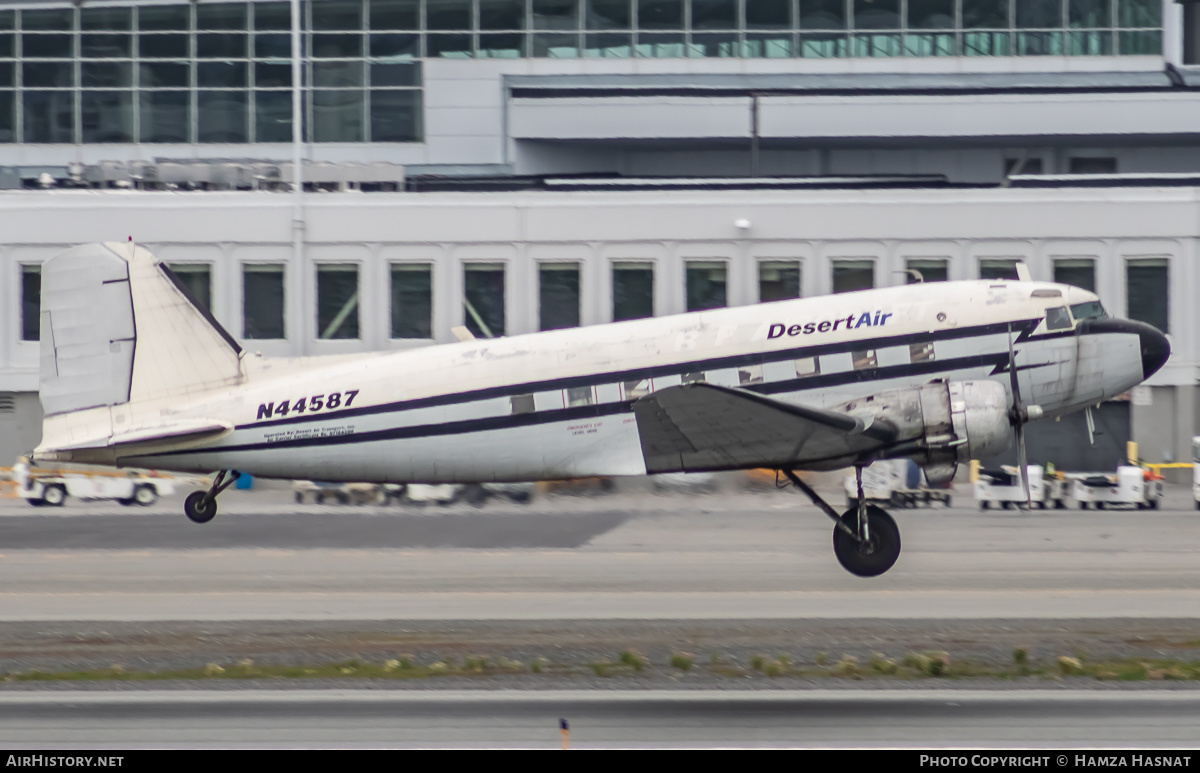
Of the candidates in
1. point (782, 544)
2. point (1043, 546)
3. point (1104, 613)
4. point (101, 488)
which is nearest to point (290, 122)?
point (101, 488)

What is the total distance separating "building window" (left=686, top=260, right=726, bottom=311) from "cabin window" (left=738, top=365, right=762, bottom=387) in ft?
63.2

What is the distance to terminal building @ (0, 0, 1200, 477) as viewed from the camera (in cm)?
3872

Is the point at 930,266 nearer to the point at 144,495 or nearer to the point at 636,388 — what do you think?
the point at 636,388

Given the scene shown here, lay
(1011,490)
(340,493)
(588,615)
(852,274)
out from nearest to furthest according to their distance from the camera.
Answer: (588,615)
(1011,490)
(340,493)
(852,274)

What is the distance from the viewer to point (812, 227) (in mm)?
37719

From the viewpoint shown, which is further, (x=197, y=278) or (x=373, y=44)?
(x=373, y=44)

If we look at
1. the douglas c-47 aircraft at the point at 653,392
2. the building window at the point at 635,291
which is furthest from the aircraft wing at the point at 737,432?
the building window at the point at 635,291

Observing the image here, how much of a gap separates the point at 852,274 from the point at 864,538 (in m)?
19.7

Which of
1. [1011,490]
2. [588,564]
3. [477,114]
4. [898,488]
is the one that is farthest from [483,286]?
[588,564]

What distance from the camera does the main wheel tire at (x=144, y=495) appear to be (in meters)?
33.4

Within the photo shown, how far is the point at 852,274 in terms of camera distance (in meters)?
37.6

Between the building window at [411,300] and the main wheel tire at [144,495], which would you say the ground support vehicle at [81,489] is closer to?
the main wheel tire at [144,495]

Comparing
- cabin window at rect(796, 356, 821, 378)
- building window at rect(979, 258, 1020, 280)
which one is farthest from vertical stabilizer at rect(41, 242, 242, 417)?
building window at rect(979, 258, 1020, 280)

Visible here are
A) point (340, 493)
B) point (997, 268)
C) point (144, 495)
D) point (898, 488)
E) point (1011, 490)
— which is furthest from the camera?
point (997, 268)
